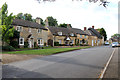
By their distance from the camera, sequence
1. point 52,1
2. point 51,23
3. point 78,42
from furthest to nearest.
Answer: point 51,23 → point 78,42 → point 52,1

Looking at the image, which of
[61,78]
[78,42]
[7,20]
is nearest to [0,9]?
[7,20]

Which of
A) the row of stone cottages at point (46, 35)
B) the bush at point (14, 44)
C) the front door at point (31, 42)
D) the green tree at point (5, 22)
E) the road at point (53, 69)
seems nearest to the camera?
the road at point (53, 69)

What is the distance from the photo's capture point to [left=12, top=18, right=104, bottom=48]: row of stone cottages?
32281mm

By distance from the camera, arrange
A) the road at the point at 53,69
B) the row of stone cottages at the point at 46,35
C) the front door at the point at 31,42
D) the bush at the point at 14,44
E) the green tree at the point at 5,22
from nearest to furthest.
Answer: the road at the point at 53,69 < the green tree at the point at 5,22 < the bush at the point at 14,44 < the row of stone cottages at the point at 46,35 < the front door at the point at 31,42

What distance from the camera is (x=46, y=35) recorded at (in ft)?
137

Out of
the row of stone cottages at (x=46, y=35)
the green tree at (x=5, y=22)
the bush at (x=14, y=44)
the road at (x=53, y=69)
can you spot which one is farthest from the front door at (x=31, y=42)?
the road at (x=53, y=69)

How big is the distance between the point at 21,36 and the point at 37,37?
6.25 m

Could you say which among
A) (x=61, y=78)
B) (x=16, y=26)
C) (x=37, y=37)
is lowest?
(x=61, y=78)

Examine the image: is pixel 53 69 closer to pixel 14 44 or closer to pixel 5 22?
pixel 5 22

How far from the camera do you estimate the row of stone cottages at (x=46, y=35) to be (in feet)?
106

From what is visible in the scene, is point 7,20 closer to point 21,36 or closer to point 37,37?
point 21,36

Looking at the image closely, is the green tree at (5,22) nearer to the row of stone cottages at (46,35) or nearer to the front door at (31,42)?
the row of stone cottages at (46,35)

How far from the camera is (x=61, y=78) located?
5977 mm

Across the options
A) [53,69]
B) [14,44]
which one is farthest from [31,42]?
[53,69]
